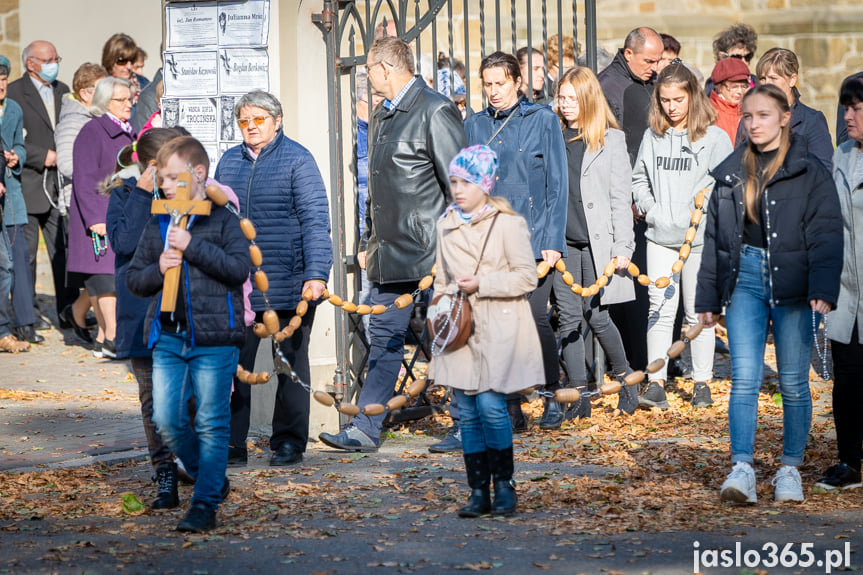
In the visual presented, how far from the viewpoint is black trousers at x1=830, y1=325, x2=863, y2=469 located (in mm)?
6641

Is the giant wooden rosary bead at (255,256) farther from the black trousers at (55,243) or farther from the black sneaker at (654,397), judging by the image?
the black trousers at (55,243)

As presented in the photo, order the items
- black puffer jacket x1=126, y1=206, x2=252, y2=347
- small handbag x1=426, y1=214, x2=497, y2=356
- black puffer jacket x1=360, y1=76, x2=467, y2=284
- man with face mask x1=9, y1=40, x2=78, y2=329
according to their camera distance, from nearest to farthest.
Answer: black puffer jacket x1=126, y1=206, x2=252, y2=347, small handbag x1=426, y1=214, x2=497, y2=356, black puffer jacket x1=360, y1=76, x2=467, y2=284, man with face mask x1=9, y1=40, x2=78, y2=329

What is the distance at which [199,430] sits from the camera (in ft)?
20.0

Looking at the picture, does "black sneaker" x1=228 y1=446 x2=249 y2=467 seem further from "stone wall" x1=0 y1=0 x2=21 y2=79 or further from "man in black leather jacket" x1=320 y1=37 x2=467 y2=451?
"stone wall" x1=0 y1=0 x2=21 y2=79

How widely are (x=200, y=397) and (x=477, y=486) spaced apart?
53.5 inches

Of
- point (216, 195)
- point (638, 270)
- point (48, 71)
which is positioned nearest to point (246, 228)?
point (216, 195)

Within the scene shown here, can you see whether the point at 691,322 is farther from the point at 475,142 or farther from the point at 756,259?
the point at 756,259

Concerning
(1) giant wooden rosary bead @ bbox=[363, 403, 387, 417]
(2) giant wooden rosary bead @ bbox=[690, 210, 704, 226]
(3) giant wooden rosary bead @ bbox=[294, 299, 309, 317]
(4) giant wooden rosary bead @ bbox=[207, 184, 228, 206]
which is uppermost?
(4) giant wooden rosary bead @ bbox=[207, 184, 228, 206]

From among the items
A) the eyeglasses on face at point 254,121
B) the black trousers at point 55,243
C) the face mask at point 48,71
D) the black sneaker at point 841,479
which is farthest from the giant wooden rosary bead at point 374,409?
the face mask at point 48,71

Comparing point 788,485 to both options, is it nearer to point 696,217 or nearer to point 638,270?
point 638,270

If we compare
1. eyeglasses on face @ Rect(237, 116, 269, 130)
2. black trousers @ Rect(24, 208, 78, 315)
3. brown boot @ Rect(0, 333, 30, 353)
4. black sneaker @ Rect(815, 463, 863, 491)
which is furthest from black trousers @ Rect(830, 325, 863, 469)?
black trousers @ Rect(24, 208, 78, 315)

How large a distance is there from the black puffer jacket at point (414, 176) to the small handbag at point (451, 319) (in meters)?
1.54

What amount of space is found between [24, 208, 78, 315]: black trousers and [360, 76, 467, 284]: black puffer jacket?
5707 millimetres

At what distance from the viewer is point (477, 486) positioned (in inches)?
247
